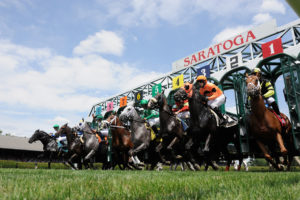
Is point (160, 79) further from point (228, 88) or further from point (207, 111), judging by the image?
point (207, 111)

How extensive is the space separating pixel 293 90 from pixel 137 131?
16.8 feet

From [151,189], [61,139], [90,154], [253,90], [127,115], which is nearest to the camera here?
[151,189]

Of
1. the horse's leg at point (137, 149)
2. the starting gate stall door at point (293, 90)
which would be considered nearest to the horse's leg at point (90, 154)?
the horse's leg at point (137, 149)

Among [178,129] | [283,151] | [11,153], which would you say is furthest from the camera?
[11,153]

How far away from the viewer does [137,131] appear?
8531mm

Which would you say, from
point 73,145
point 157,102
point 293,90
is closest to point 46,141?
point 73,145

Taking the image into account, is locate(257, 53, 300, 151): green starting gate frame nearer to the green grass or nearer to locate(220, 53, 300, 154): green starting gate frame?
locate(220, 53, 300, 154): green starting gate frame

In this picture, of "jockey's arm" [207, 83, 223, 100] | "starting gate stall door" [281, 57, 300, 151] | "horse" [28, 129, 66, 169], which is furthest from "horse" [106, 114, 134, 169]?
"horse" [28, 129, 66, 169]

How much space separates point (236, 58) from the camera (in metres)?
19.3

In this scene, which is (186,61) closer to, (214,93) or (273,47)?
(273,47)

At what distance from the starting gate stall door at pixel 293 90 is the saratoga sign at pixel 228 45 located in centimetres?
1543

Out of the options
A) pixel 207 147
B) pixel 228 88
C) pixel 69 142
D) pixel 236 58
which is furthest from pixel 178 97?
pixel 236 58

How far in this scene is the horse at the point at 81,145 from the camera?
33.6ft

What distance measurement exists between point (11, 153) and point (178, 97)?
27666mm
